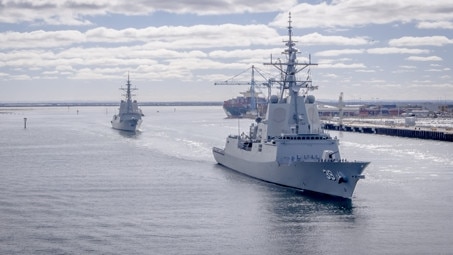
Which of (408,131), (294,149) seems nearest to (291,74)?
(294,149)

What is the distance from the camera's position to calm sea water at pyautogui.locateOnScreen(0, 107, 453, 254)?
1152 inches

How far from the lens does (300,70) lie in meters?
51.4

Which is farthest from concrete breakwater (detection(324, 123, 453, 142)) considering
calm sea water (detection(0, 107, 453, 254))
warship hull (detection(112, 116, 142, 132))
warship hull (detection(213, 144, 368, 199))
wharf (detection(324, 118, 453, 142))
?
warship hull (detection(213, 144, 368, 199))

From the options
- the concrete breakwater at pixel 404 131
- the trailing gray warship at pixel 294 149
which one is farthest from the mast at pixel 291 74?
the concrete breakwater at pixel 404 131

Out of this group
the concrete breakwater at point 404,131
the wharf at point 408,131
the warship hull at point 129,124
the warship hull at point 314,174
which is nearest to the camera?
the warship hull at point 314,174

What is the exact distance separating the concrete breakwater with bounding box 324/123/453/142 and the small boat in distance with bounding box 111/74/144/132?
42.4 m

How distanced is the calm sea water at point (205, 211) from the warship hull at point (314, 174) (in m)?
0.86

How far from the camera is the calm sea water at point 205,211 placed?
2925 cm

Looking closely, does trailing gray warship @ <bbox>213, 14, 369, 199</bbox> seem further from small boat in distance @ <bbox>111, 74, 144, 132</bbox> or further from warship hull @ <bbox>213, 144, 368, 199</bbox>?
small boat in distance @ <bbox>111, 74, 144, 132</bbox>

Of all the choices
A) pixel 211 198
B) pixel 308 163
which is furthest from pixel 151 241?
pixel 308 163

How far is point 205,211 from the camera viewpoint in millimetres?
36812

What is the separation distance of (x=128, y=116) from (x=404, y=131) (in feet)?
170

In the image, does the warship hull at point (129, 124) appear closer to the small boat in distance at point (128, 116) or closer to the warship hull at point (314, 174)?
the small boat in distance at point (128, 116)

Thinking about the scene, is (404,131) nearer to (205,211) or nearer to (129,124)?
(129,124)
